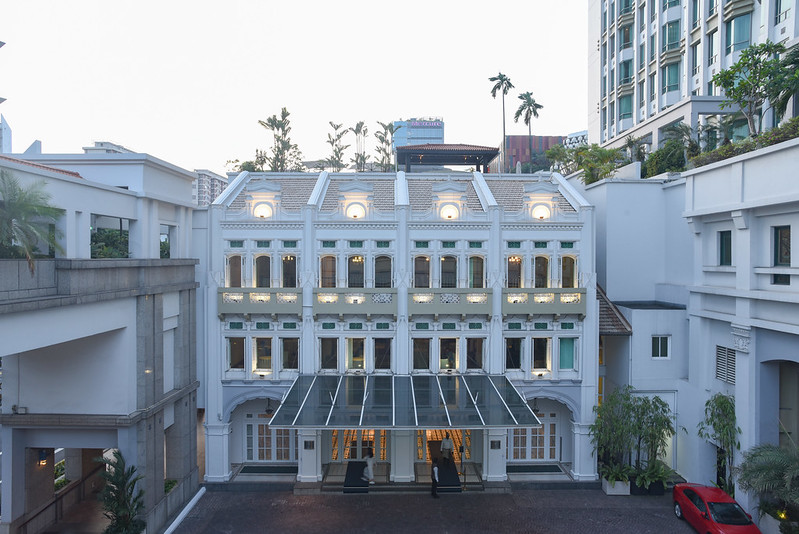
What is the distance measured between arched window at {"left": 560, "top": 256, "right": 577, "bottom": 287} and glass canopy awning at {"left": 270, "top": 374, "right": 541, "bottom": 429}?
241 inches

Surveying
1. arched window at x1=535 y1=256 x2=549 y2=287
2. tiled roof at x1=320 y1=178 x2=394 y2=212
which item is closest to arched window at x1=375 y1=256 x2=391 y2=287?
tiled roof at x1=320 y1=178 x2=394 y2=212

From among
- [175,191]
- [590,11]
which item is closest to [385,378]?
[175,191]

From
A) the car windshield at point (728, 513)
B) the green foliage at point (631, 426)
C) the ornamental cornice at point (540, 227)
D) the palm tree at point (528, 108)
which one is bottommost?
the car windshield at point (728, 513)

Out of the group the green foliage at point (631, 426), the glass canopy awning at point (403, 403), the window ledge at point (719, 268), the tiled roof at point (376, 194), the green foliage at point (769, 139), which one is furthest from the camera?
the tiled roof at point (376, 194)

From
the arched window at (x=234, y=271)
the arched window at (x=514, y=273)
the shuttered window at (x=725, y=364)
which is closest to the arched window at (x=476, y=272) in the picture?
the arched window at (x=514, y=273)

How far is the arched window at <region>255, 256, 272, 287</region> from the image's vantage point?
25359 millimetres

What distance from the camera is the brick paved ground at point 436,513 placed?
2062 centimetres

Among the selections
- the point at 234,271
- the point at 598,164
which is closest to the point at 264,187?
the point at 234,271

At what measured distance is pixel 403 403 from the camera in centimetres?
2155

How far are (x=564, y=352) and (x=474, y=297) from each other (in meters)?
5.80

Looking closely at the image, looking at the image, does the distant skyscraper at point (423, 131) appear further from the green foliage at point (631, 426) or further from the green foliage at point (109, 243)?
the green foliage at point (109, 243)

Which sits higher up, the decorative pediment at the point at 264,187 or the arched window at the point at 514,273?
the decorative pediment at the point at 264,187

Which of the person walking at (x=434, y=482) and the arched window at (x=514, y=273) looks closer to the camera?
the person walking at (x=434, y=482)

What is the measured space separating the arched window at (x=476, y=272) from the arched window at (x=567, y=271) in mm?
4257
